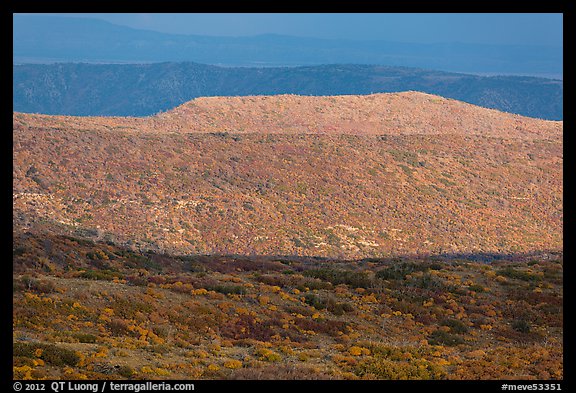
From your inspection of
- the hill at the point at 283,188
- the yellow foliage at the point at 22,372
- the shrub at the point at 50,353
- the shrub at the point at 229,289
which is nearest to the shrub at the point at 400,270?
the shrub at the point at 229,289

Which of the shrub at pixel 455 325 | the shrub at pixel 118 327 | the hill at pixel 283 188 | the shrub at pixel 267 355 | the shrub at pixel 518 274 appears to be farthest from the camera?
the hill at pixel 283 188

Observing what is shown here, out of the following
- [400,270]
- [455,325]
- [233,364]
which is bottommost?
[233,364]

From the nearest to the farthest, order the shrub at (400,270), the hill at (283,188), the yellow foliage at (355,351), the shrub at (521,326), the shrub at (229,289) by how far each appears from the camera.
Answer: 1. the yellow foliage at (355,351)
2. the shrub at (521,326)
3. the shrub at (229,289)
4. the shrub at (400,270)
5. the hill at (283,188)

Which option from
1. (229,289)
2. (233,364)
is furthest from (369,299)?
(233,364)

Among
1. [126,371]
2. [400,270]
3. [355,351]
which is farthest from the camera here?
[400,270]

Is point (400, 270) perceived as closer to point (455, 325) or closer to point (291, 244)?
point (455, 325)

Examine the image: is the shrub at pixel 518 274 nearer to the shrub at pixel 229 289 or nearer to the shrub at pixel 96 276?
the shrub at pixel 229 289

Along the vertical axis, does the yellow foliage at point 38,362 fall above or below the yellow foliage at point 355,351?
Answer: below

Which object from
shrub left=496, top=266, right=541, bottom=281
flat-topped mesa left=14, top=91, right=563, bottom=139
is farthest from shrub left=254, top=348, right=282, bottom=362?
flat-topped mesa left=14, top=91, right=563, bottom=139
